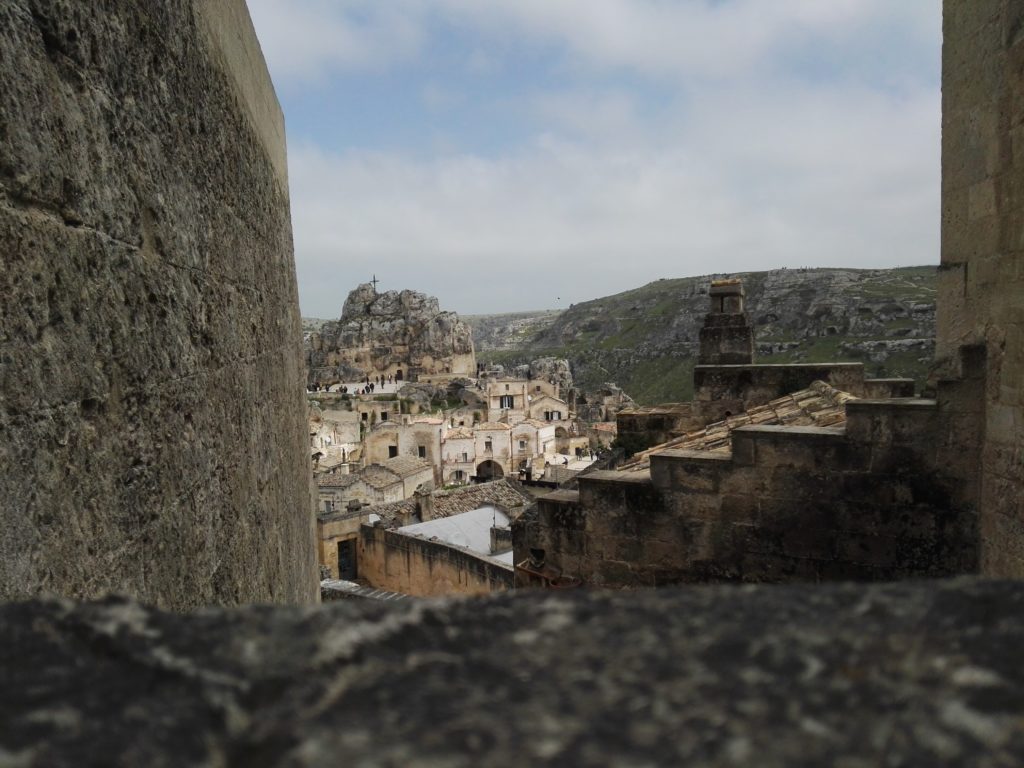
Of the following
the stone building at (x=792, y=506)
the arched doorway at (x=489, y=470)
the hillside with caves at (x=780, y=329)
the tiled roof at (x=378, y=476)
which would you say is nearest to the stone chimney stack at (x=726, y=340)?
the stone building at (x=792, y=506)

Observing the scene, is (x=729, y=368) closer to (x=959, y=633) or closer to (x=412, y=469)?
(x=959, y=633)

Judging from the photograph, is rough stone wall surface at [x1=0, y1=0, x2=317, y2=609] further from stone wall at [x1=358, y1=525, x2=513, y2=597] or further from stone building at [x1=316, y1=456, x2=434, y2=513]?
stone building at [x1=316, y1=456, x2=434, y2=513]

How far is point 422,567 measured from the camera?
59.7 ft

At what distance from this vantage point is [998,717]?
0.80 m

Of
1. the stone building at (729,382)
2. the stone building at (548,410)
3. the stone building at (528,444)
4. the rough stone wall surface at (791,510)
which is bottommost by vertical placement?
the stone building at (528,444)

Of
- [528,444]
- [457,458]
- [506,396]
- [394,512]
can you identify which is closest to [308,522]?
[394,512]

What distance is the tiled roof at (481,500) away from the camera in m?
24.6

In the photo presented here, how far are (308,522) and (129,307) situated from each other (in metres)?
3.65

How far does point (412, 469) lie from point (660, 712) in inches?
1483

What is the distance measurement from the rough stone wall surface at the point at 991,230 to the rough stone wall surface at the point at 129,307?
3.77 metres

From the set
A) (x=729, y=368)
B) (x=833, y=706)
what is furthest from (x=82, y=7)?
(x=729, y=368)

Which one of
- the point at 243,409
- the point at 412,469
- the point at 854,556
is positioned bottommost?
the point at 412,469

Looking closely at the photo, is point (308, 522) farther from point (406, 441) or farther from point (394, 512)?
point (406, 441)

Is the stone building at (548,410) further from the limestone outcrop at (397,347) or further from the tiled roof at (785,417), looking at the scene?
the tiled roof at (785,417)
